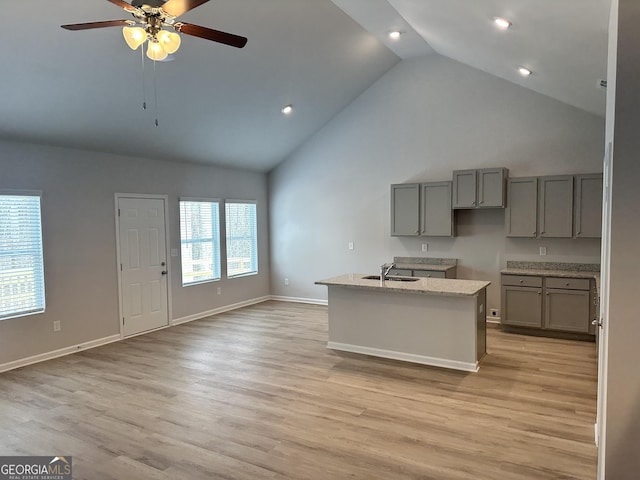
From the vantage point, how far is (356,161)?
748 cm

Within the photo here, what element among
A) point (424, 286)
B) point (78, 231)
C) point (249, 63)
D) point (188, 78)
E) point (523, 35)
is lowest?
point (424, 286)

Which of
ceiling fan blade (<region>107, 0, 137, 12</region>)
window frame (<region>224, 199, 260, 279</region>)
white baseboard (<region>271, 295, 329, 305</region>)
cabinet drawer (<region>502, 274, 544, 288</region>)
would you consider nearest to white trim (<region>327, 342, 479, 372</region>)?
cabinet drawer (<region>502, 274, 544, 288</region>)

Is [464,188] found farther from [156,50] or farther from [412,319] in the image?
[156,50]

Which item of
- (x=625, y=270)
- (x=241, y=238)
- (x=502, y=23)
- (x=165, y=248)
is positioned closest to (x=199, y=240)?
(x=165, y=248)

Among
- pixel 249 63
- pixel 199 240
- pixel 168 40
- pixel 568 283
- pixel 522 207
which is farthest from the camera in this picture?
pixel 199 240

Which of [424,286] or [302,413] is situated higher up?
[424,286]

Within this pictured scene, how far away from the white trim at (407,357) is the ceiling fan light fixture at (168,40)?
3661 millimetres

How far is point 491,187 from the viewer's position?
599 centimetres

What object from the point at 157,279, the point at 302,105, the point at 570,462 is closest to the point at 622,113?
the point at 570,462

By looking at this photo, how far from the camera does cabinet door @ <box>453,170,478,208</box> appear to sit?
6.13 metres

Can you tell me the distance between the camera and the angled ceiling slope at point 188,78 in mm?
3861

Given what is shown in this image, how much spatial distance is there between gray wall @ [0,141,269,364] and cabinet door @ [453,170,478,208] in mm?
4148

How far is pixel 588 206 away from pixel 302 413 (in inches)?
172

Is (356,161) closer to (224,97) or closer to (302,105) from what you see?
(302,105)
